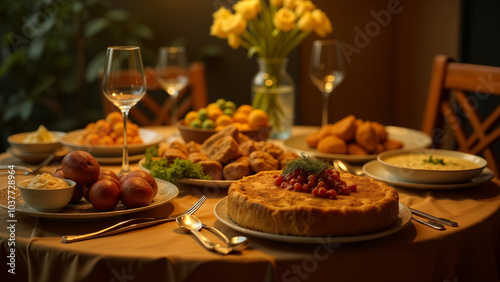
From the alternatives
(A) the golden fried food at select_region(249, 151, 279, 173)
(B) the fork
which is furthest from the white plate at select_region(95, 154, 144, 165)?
(A) the golden fried food at select_region(249, 151, 279, 173)

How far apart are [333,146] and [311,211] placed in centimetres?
86

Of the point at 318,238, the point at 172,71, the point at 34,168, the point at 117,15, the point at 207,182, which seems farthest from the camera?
the point at 117,15

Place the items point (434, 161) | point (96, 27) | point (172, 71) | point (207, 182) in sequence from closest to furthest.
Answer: point (207, 182)
point (434, 161)
point (172, 71)
point (96, 27)

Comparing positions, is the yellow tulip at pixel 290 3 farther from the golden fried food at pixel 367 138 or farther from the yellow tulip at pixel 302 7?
the golden fried food at pixel 367 138

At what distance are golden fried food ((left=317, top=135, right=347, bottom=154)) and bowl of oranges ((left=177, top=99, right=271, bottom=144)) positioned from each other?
22 centimetres

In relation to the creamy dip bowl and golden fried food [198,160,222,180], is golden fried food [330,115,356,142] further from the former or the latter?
the creamy dip bowl

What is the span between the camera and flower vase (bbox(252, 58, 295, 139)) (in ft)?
7.93

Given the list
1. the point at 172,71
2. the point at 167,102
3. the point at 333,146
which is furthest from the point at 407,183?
the point at 167,102

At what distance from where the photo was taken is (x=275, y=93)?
2424 millimetres

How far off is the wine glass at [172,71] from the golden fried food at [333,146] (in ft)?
2.78

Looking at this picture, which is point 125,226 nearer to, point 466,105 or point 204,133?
point 204,133

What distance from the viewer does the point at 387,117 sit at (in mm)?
5172

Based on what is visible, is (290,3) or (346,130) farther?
(290,3)

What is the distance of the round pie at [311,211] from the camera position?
1.16 metres
